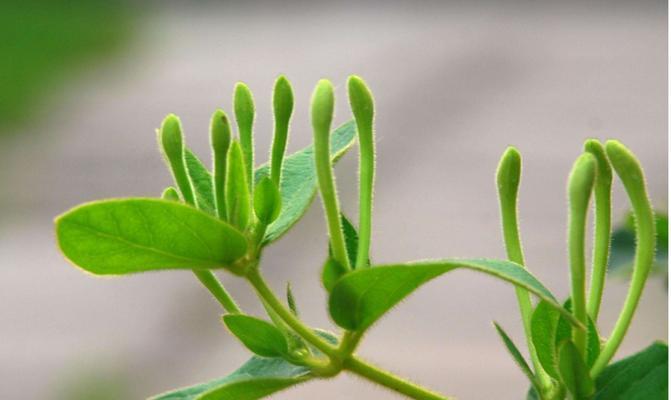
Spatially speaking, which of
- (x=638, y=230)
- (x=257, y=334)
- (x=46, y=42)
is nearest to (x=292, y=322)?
(x=257, y=334)

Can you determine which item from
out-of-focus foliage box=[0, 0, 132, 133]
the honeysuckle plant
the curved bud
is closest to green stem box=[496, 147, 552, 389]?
the honeysuckle plant

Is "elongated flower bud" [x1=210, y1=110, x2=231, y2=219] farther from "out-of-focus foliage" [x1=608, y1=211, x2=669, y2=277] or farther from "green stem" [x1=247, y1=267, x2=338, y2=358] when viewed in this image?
"out-of-focus foliage" [x1=608, y1=211, x2=669, y2=277]

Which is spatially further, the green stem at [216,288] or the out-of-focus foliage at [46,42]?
the out-of-focus foliage at [46,42]

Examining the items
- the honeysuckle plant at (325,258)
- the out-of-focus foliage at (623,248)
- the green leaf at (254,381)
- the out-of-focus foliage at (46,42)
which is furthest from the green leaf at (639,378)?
the out-of-focus foliage at (46,42)

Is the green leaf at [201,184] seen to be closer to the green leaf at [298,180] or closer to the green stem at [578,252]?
the green leaf at [298,180]

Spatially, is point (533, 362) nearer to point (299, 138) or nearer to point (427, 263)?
point (427, 263)

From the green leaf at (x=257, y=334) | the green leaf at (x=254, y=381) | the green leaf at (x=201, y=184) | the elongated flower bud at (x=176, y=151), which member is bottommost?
the green leaf at (x=254, y=381)
